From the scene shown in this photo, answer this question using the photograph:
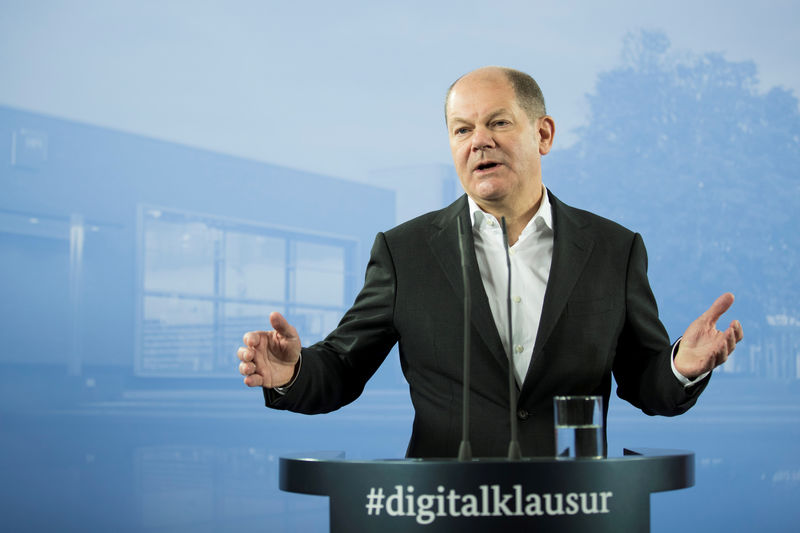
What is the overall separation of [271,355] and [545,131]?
3.03 ft

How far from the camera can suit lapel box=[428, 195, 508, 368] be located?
6.40ft

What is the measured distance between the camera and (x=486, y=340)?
1956 mm

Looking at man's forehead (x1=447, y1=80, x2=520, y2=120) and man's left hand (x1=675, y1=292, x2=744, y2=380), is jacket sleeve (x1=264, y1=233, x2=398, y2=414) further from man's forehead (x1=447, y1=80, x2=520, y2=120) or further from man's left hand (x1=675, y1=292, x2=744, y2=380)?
man's left hand (x1=675, y1=292, x2=744, y2=380)

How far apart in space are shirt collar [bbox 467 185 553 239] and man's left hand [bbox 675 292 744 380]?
479 mm

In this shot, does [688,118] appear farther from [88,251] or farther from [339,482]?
[339,482]

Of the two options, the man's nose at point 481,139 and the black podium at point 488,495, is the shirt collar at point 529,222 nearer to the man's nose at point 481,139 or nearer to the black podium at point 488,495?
the man's nose at point 481,139

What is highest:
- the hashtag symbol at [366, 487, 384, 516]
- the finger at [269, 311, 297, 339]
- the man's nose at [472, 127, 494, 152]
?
the man's nose at [472, 127, 494, 152]

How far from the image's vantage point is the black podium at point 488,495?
1370 mm

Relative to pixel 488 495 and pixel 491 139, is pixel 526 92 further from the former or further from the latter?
pixel 488 495

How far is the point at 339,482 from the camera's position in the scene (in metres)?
1.45

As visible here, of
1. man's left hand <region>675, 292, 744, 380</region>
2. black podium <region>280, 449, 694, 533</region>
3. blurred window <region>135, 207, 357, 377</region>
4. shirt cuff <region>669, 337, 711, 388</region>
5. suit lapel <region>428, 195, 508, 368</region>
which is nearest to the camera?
black podium <region>280, 449, 694, 533</region>

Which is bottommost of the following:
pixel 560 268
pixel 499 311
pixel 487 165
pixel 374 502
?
pixel 374 502

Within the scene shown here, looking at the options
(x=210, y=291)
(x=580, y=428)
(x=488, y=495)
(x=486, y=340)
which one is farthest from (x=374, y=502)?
(x=210, y=291)

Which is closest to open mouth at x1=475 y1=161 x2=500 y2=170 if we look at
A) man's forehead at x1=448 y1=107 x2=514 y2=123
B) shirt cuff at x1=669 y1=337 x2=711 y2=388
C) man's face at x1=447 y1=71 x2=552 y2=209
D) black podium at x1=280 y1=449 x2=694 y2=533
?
man's face at x1=447 y1=71 x2=552 y2=209
